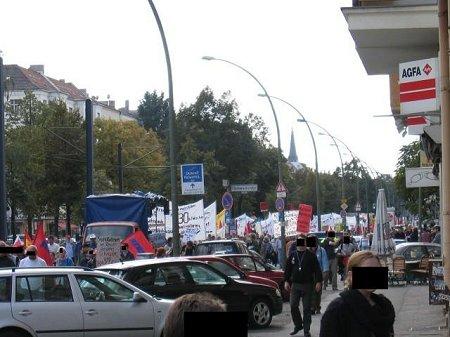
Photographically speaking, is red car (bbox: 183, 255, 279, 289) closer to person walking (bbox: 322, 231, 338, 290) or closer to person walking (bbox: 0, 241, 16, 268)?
person walking (bbox: 0, 241, 16, 268)

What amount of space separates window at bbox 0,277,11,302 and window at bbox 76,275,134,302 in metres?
0.95

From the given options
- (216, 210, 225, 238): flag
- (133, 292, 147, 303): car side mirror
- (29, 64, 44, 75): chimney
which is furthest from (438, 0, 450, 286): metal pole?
(29, 64, 44, 75): chimney

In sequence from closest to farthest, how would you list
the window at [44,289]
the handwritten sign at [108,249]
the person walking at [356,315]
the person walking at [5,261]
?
1. the person walking at [356,315]
2. the window at [44,289]
3. the person walking at [5,261]
4. the handwritten sign at [108,249]

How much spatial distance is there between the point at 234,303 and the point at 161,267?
1834 millimetres

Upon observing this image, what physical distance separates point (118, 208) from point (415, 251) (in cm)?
1055

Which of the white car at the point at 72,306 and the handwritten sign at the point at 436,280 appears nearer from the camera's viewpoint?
the white car at the point at 72,306

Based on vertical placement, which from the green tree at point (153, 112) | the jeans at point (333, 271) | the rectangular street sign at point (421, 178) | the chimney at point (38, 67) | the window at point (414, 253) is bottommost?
the jeans at point (333, 271)

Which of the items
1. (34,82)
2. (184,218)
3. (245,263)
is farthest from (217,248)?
(34,82)

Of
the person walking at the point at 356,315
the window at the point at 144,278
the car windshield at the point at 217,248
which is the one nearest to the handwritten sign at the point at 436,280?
the window at the point at 144,278

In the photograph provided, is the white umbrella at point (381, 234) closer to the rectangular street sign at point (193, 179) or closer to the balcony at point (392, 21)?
the rectangular street sign at point (193, 179)

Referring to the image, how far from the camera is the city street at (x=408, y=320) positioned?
1886 centimetres

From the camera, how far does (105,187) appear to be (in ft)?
275

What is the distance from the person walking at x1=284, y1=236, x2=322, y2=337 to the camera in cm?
1777

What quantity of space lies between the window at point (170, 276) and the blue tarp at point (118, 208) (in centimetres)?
2019
